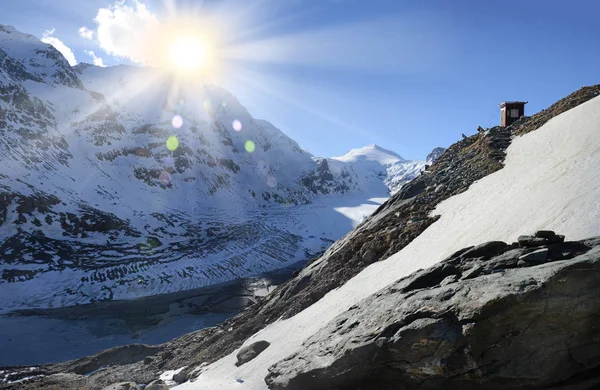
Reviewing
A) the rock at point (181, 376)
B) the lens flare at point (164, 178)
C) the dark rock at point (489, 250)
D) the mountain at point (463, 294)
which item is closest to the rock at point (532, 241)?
the mountain at point (463, 294)

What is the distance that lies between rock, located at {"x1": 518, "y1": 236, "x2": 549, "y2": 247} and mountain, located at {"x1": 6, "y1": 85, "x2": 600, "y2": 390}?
24mm

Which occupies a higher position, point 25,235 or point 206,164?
point 206,164

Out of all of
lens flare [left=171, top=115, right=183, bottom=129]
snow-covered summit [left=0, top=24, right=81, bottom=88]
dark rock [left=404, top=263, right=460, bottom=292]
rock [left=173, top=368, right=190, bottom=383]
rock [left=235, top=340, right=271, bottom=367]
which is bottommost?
dark rock [left=404, top=263, right=460, bottom=292]

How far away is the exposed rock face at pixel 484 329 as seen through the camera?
6082 millimetres

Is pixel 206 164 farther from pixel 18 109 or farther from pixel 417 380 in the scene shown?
pixel 417 380

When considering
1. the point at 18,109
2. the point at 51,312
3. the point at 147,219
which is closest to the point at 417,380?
the point at 51,312

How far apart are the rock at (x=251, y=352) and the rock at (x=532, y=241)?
10.1 meters

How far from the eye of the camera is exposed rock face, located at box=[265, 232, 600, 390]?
6082 mm

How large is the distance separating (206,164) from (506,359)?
153771 millimetres

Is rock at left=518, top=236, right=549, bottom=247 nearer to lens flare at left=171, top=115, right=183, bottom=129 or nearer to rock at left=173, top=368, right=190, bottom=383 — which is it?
rock at left=173, top=368, right=190, bottom=383

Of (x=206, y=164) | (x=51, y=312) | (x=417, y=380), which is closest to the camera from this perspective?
(x=417, y=380)

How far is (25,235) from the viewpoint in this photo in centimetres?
7431

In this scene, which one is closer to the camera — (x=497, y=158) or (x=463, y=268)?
(x=463, y=268)

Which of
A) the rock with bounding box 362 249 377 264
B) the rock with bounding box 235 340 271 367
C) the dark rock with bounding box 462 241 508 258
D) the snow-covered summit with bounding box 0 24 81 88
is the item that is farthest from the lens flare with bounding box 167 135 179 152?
the dark rock with bounding box 462 241 508 258
